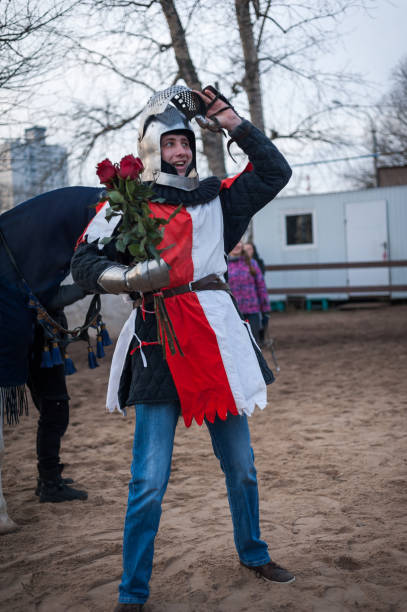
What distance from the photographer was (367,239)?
15.1 metres

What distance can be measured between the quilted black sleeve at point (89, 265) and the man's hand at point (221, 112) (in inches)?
28.1

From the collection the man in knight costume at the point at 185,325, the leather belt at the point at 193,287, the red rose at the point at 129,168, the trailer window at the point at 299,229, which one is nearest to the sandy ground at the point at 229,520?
the man in knight costume at the point at 185,325

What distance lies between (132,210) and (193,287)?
38 centimetres

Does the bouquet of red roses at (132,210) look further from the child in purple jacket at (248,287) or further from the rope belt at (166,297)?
the child in purple jacket at (248,287)

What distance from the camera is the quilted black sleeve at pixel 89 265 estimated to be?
7.45 feet

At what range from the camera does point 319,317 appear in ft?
46.3

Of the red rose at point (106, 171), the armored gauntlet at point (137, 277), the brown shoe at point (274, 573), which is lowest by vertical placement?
the brown shoe at point (274, 573)

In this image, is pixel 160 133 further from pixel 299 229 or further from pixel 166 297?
pixel 299 229

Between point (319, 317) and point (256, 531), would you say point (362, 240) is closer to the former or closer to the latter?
point (319, 317)

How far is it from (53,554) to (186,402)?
125 cm

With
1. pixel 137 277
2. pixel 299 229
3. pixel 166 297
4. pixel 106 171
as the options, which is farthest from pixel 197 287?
pixel 299 229

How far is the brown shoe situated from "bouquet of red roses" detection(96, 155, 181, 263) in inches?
53.5

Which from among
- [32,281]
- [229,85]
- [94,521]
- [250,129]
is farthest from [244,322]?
[229,85]

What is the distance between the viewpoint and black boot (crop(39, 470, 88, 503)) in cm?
367
